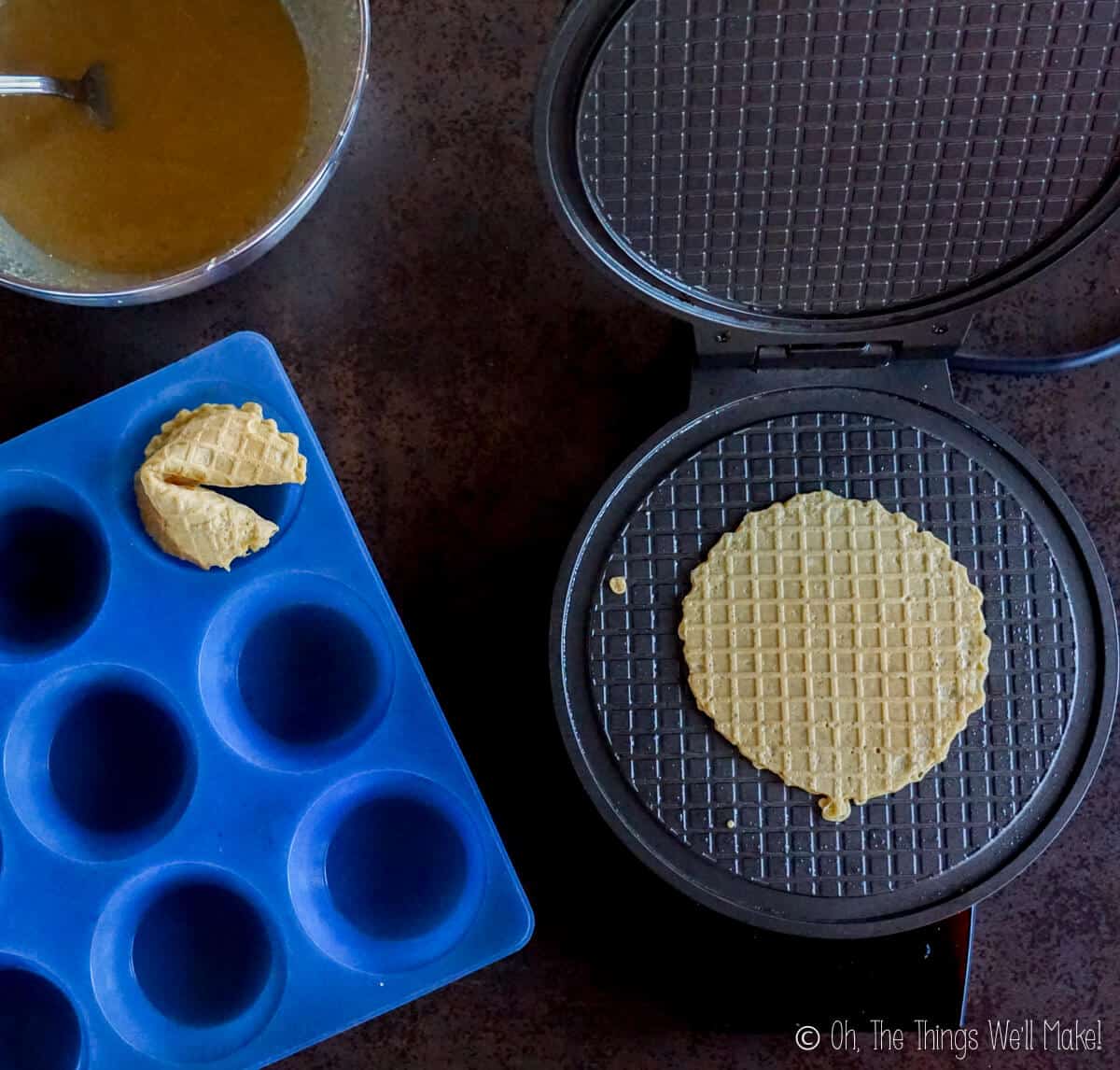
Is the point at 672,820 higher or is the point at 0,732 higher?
the point at 0,732

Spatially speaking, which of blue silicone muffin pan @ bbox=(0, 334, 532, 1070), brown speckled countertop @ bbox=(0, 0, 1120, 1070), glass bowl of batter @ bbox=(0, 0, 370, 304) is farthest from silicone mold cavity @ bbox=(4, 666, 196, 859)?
glass bowl of batter @ bbox=(0, 0, 370, 304)

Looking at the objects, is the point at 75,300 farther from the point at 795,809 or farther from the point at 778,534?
the point at 795,809

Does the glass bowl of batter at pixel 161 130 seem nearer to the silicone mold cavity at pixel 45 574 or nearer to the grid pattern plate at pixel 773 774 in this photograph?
the silicone mold cavity at pixel 45 574

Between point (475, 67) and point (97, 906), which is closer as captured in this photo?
point (97, 906)

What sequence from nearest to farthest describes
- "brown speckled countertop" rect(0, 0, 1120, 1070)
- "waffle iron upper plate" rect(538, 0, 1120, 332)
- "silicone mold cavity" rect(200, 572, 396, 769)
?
"waffle iron upper plate" rect(538, 0, 1120, 332)
"silicone mold cavity" rect(200, 572, 396, 769)
"brown speckled countertop" rect(0, 0, 1120, 1070)

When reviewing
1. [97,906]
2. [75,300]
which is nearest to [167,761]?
[97,906]

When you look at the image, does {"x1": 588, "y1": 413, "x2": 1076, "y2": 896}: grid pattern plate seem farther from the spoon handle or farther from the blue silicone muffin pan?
the spoon handle

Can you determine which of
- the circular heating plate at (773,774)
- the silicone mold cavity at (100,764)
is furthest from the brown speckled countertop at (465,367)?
the silicone mold cavity at (100,764)
